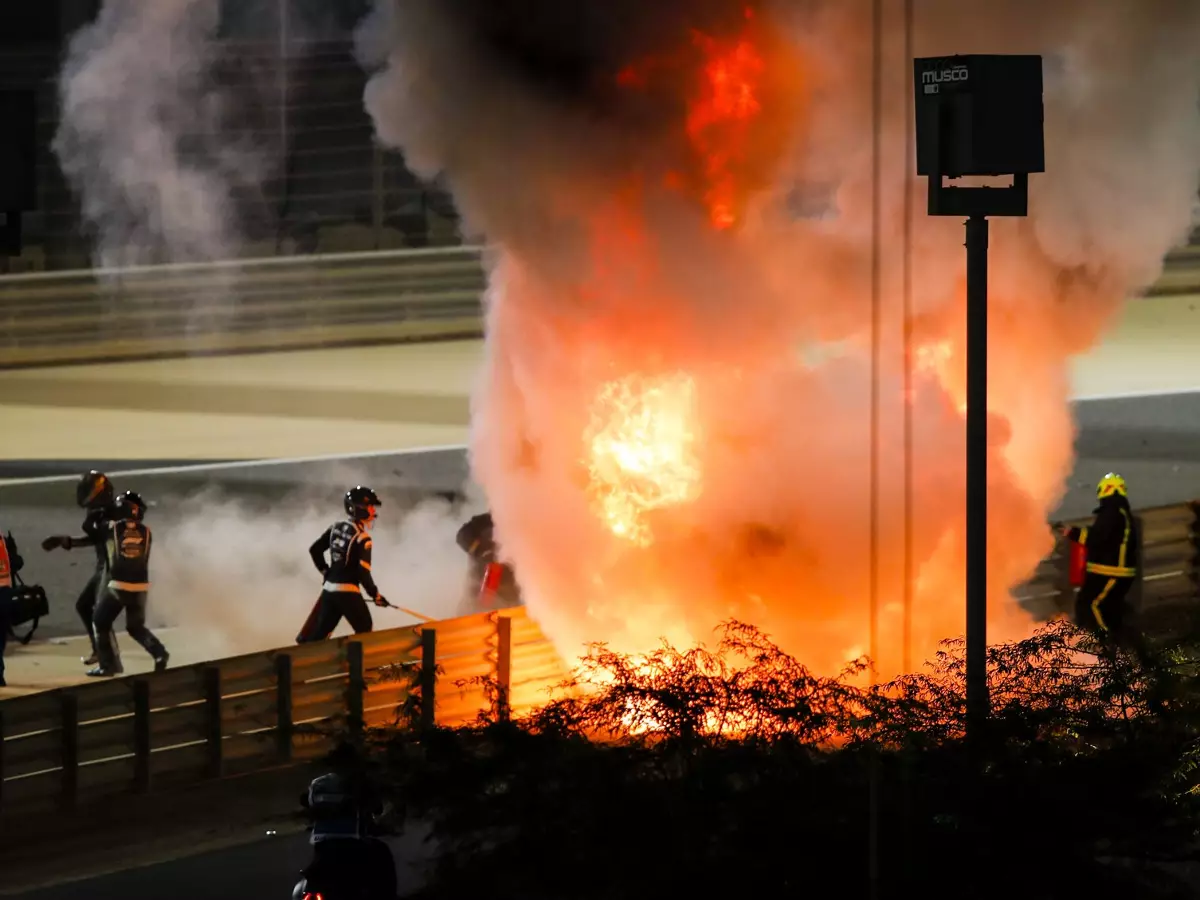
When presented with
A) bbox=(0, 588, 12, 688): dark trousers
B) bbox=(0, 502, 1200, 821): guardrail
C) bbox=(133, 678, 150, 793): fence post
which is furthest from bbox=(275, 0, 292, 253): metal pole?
bbox=(133, 678, 150, 793): fence post

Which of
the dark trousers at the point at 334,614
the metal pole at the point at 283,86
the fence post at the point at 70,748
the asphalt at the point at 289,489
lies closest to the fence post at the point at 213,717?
the fence post at the point at 70,748

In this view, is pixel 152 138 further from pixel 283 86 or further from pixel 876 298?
pixel 876 298

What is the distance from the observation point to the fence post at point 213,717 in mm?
13039

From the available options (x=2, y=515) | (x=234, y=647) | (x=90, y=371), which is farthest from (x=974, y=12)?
(x=90, y=371)

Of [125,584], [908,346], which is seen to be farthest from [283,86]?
[908,346]

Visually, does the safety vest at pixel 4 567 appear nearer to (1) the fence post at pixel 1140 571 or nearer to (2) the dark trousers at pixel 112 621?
(2) the dark trousers at pixel 112 621

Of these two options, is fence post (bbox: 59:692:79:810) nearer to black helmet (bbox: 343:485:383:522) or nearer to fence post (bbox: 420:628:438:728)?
fence post (bbox: 420:628:438:728)

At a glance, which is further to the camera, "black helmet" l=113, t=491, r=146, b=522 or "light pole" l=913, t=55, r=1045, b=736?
"black helmet" l=113, t=491, r=146, b=522

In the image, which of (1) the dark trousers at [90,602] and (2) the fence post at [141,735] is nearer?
(2) the fence post at [141,735]

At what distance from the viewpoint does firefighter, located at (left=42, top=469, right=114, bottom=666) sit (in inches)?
639

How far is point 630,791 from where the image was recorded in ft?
31.3

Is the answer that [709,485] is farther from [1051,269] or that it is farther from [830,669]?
[1051,269]

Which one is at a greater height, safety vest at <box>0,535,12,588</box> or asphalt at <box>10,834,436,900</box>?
safety vest at <box>0,535,12,588</box>

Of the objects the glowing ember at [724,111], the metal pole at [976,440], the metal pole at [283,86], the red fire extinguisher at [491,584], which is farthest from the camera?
the metal pole at [283,86]
